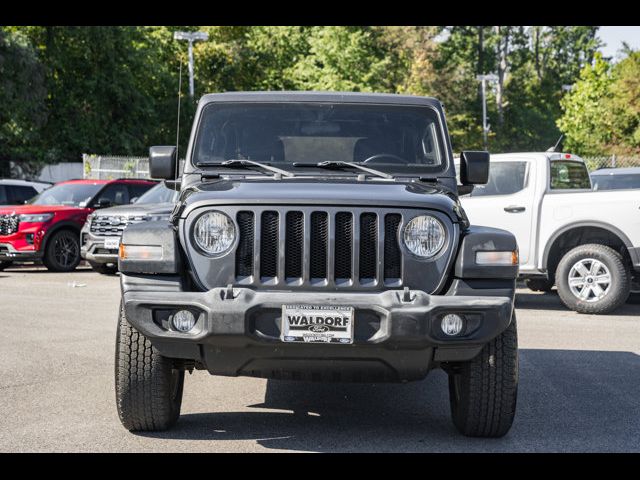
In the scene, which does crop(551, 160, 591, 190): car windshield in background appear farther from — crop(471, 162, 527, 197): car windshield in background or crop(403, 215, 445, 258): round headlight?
crop(403, 215, 445, 258): round headlight

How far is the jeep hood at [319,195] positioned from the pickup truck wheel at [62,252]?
513 inches

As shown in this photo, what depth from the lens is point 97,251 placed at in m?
16.9

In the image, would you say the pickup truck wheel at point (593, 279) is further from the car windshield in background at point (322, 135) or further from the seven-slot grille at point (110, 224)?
the seven-slot grille at point (110, 224)

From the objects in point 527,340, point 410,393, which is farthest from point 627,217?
point 410,393

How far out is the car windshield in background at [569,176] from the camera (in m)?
12.8

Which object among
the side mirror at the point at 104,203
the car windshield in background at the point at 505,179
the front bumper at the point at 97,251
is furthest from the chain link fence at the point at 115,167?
the car windshield in background at the point at 505,179

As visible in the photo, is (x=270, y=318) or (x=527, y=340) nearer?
(x=270, y=318)

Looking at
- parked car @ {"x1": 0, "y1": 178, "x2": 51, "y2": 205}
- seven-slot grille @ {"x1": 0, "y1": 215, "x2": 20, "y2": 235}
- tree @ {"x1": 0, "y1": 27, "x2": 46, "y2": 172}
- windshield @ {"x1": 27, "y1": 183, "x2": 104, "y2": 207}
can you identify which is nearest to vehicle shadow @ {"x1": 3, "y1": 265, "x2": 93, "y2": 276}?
seven-slot grille @ {"x1": 0, "y1": 215, "x2": 20, "y2": 235}

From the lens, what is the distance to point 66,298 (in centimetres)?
1365

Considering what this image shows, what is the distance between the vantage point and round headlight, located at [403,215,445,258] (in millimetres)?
5590

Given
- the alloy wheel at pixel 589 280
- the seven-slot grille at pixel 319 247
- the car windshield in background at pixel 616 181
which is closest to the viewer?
the seven-slot grille at pixel 319 247

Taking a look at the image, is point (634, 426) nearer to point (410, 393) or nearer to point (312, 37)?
point (410, 393)

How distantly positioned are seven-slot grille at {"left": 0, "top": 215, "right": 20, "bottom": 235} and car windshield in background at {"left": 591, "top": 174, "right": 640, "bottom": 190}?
9894 mm
